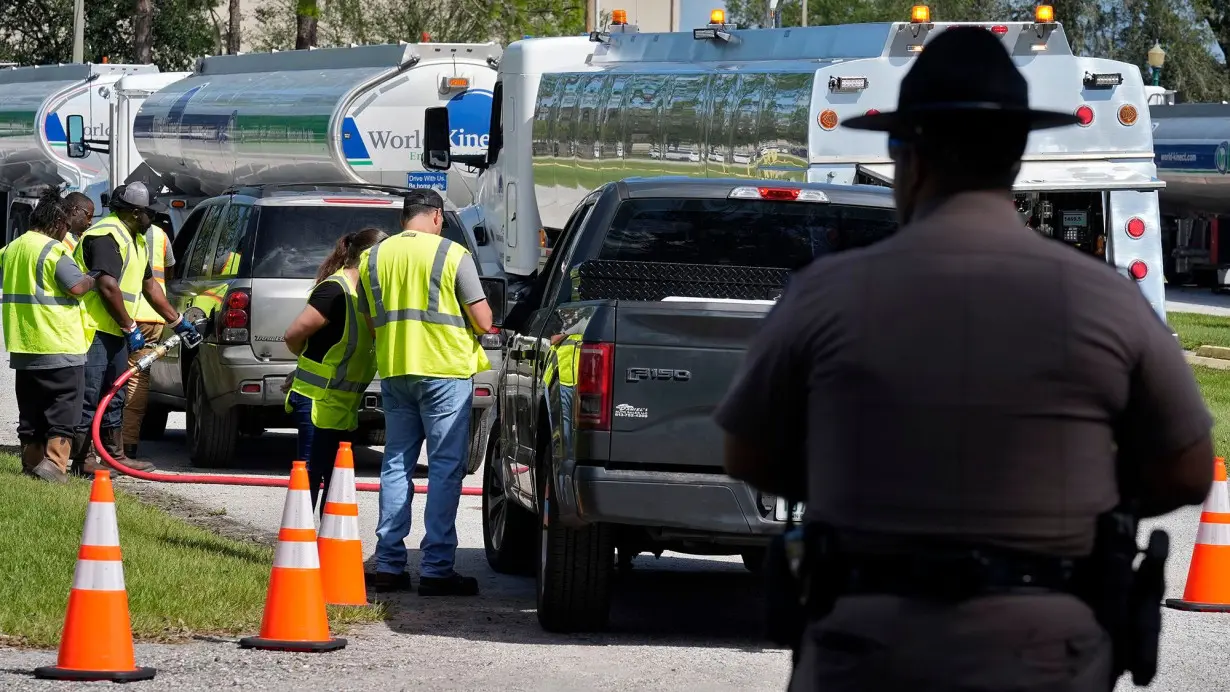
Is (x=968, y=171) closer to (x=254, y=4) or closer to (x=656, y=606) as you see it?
(x=656, y=606)

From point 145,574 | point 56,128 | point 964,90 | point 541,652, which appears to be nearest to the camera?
point 964,90

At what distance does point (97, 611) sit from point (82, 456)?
19.5 ft

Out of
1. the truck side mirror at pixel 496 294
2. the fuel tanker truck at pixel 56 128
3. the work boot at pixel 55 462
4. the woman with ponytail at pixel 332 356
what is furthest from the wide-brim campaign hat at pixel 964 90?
the fuel tanker truck at pixel 56 128

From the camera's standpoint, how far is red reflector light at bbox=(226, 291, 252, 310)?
12.8 meters

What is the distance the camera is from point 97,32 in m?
58.8

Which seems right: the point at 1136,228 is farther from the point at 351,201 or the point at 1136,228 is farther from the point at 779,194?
the point at 779,194

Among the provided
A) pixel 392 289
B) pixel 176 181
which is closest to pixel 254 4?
pixel 176 181

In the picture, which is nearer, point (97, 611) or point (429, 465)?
point (97, 611)

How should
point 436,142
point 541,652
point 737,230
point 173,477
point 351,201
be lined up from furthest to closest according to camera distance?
1. point 436,142
2. point 351,201
3. point 173,477
4. point 737,230
5. point 541,652

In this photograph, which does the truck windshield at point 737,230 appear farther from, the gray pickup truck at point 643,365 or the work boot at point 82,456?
the work boot at point 82,456

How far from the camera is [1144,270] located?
15.4 m

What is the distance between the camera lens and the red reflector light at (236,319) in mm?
12758

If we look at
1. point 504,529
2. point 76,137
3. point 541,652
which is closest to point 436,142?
point 504,529

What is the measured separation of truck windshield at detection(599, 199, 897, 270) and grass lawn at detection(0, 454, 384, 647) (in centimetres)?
193
